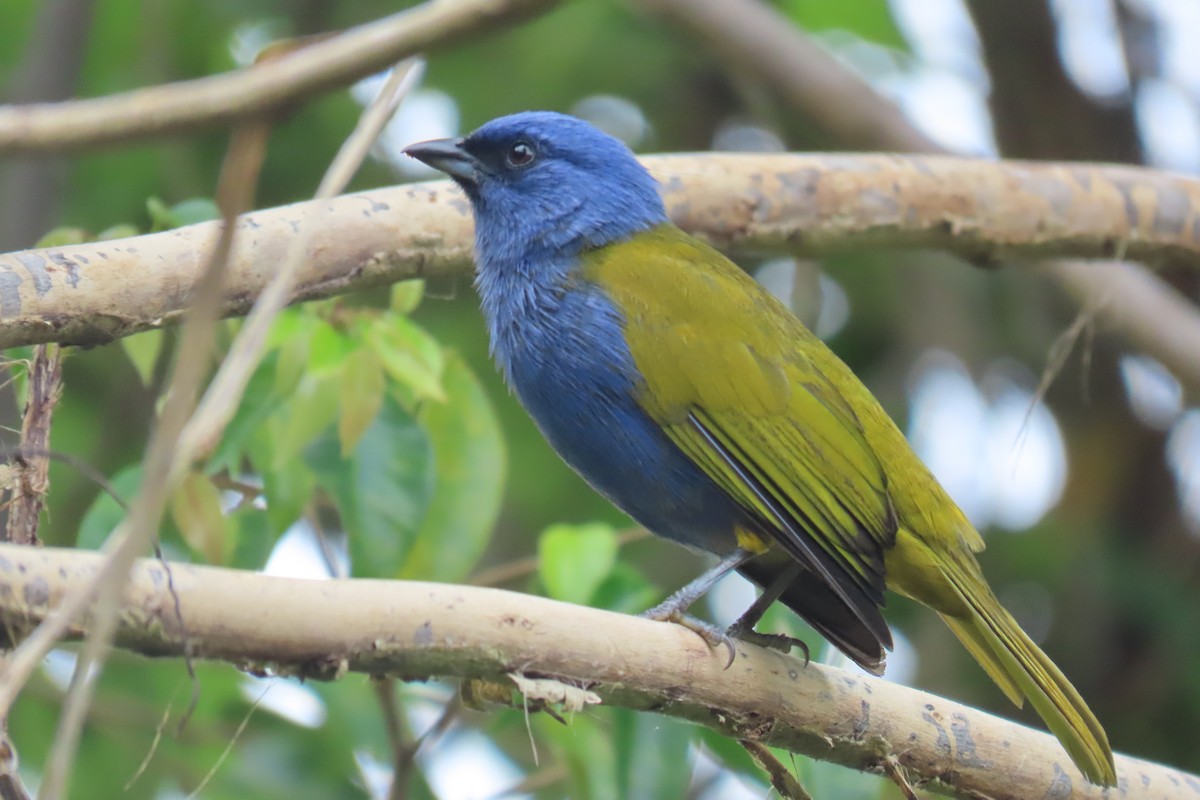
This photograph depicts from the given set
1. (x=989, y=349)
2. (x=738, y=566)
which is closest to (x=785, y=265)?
(x=989, y=349)

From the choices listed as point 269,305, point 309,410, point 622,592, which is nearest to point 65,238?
point 309,410

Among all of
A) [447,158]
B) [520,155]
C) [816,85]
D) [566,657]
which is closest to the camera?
[566,657]

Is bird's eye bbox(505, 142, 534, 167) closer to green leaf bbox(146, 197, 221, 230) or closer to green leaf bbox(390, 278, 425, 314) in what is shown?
green leaf bbox(390, 278, 425, 314)

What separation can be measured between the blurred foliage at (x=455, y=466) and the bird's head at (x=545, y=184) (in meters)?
0.40

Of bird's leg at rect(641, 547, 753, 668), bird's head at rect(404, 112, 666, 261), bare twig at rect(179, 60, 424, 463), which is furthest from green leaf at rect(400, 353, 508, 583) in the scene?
bare twig at rect(179, 60, 424, 463)

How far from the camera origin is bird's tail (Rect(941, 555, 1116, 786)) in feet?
10.0

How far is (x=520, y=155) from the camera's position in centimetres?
428

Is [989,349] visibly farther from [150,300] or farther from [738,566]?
[150,300]

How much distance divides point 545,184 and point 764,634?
1532mm

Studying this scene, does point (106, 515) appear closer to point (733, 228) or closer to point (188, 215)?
point (188, 215)

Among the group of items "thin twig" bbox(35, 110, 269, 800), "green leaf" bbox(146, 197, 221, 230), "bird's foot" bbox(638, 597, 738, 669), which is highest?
"thin twig" bbox(35, 110, 269, 800)

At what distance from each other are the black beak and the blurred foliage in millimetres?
415

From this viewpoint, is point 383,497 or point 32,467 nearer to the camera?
point 32,467

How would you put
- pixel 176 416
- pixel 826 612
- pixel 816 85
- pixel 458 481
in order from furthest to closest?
pixel 816 85 < pixel 458 481 < pixel 826 612 < pixel 176 416
